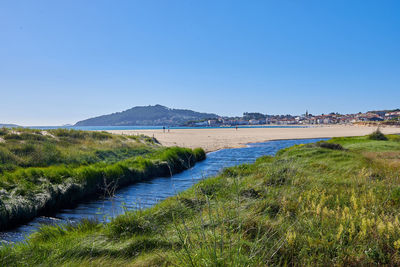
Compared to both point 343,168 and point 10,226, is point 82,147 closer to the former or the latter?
point 10,226

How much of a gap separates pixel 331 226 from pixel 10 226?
9.36m

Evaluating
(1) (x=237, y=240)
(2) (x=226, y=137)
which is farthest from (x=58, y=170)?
(2) (x=226, y=137)

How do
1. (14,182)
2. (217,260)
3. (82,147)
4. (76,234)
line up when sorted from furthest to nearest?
(82,147) → (14,182) → (76,234) → (217,260)

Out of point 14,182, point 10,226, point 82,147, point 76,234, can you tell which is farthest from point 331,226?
point 82,147

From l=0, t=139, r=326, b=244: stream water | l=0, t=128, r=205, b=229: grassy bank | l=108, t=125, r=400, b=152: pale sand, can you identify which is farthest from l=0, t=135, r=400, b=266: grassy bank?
l=108, t=125, r=400, b=152: pale sand

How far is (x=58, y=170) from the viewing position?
12.9 metres

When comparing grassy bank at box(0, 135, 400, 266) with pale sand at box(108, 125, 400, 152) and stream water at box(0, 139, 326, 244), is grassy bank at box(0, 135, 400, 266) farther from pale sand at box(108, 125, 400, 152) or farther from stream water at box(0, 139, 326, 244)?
pale sand at box(108, 125, 400, 152)

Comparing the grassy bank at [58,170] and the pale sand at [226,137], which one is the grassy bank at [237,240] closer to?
the grassy bank at [58,170]

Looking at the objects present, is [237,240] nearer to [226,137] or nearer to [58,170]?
[58,170]

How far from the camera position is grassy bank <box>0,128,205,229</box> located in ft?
31.6

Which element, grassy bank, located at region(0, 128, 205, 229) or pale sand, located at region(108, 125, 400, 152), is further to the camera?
pale sand, located at region(108, 125, 400, 152)

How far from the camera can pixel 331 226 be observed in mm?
4727

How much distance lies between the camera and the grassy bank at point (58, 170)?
9641 millimetres

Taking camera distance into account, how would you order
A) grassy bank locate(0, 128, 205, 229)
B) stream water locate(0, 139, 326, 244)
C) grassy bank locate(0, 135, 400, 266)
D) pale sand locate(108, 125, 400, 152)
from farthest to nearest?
1. pale sand locate(108, 125, 400, 152)
2. grassy bank locate(0, 128, 205, 229)
3. stream water locate(0, 139, 326, 244)
4. grassy bank locate(0, 135, 400, 266)
